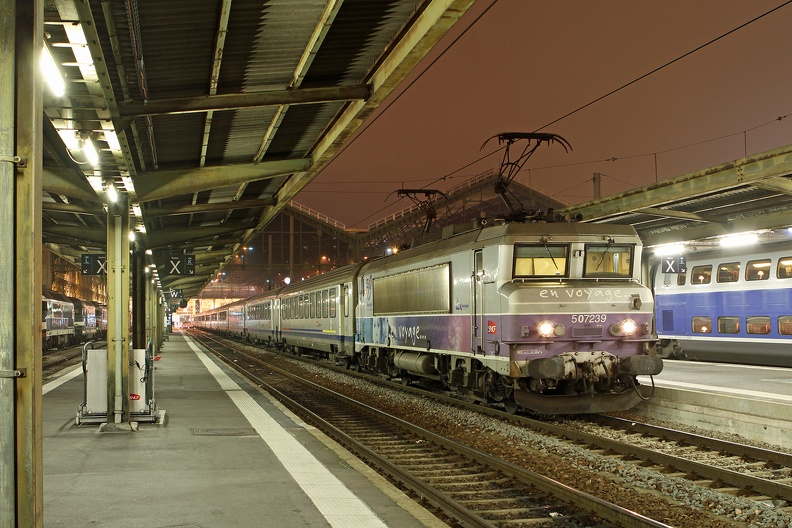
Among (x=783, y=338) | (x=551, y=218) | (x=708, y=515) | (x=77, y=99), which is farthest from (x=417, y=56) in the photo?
(x=783, y=338)

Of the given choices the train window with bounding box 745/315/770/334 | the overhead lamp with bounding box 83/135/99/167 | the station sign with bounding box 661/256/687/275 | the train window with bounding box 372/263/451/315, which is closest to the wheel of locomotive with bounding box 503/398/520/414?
the train window with bounding box 372/263/451/315

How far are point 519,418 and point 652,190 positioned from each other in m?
9.79

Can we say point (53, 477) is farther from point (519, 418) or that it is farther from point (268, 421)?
point (519, 418)

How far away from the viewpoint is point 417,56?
761 cm

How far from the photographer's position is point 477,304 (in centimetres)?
1337

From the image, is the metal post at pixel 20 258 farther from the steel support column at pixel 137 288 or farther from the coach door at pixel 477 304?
the steel support column at pixel 137 288

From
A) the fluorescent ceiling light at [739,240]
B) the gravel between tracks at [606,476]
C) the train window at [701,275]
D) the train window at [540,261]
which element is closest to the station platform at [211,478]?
the gravel between tracks at [606,476]

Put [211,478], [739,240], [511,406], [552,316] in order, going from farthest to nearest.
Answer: [739,240] → [511,406] → [552,316] → [211,478]

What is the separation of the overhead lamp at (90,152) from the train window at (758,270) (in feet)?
57.9

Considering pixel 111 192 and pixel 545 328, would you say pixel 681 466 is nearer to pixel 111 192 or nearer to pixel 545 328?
pixel 545 328

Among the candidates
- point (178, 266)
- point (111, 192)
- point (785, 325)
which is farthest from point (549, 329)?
point (178, 266)

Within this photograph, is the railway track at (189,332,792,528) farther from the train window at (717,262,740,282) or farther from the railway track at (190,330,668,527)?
the train window at (717,262,740,282)

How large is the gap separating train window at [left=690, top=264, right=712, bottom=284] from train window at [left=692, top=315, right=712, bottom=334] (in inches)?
43.2

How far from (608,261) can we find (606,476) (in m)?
5.19
